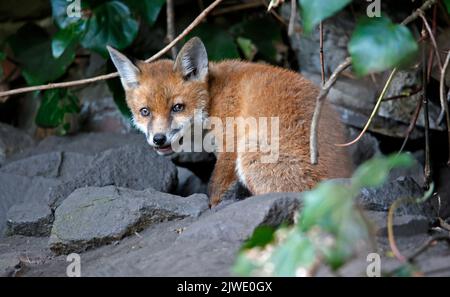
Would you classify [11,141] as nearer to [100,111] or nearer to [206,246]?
[100,111]

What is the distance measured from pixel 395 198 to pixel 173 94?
2.32 m

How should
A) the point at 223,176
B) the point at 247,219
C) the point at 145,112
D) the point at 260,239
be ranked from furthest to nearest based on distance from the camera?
1. the point at 145,112
2. the point at 223,176
3. the point at 247,219
4. the point at 260,239

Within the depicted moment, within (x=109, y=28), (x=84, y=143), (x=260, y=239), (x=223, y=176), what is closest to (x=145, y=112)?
(x=223, y=176)

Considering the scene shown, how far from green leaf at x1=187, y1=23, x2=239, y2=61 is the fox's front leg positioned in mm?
2381

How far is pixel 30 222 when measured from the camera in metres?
5.93

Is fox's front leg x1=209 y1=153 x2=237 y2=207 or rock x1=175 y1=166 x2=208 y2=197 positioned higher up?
fox's front leg x1=209 y1=153 x2=237 y2=207

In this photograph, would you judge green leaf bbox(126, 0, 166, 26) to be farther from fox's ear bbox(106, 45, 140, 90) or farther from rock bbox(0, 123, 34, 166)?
rock bbox(0, 123, 34, 166)

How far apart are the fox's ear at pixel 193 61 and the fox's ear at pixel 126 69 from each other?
442mm

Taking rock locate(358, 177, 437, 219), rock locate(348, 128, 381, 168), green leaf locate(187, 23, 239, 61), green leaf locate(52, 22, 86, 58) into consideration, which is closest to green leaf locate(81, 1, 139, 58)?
green leaf locate(52, 22, 86, 58)

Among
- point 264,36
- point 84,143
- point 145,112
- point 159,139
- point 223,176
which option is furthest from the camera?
point 264,36

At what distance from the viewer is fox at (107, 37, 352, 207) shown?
5.36 metres

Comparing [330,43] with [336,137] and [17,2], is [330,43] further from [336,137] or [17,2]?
[17,2]

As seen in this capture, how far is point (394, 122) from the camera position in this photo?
24.9ft
